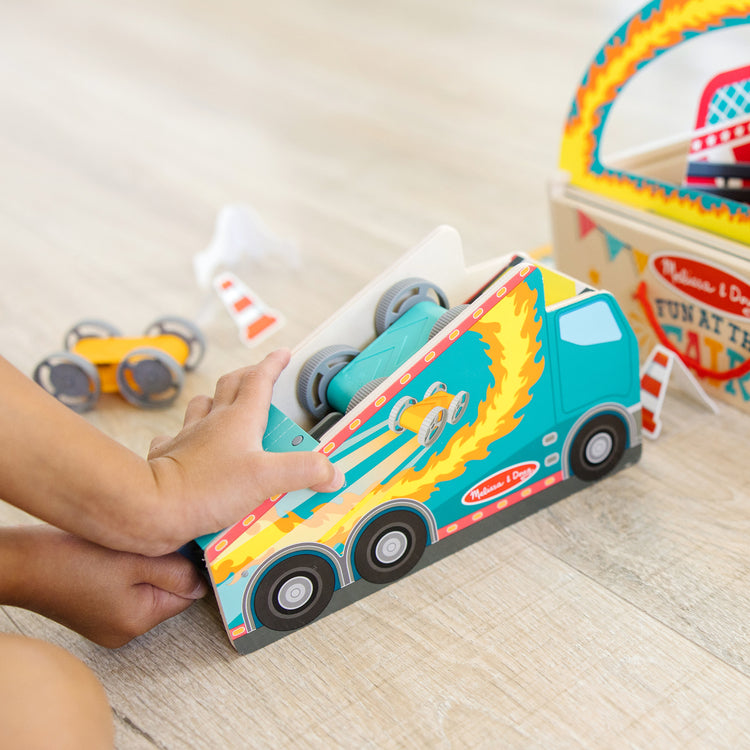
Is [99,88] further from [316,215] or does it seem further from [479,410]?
[479,410]

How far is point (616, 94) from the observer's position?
979mm

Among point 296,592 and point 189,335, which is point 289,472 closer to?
point 296,592

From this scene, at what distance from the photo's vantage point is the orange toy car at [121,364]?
1.01m

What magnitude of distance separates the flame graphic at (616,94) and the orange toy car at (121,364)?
504mm

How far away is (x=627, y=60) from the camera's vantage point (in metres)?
0.96

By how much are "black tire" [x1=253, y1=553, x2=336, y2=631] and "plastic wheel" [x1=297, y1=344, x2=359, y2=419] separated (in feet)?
0.51

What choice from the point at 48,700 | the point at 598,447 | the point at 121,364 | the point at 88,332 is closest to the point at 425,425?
the point at 598,447

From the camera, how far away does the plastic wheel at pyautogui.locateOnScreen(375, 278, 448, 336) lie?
83cm

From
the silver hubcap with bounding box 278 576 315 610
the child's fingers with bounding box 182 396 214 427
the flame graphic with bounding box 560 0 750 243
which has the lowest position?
the silver hubcap with bounding box 278 576 315 610

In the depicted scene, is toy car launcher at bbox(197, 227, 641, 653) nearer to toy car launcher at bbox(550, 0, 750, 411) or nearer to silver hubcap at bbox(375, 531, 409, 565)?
silver hubcap at bbox(375, 531, 409, 565)

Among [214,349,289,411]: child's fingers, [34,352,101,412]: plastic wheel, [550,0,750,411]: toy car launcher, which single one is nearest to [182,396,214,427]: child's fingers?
[214,349,289,411]: child's fingers

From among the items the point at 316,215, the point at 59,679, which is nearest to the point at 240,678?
the point at 59,679

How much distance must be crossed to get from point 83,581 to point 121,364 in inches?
15.0

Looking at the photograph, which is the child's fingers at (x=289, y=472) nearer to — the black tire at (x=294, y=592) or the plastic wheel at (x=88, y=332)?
the black tire at (x=294, y=592)
